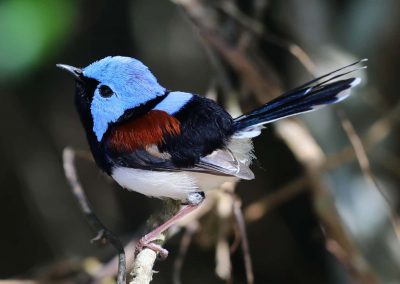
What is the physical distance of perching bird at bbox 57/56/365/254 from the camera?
7.30ft

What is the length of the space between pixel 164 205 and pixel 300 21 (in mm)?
1591

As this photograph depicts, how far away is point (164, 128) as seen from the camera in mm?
2234

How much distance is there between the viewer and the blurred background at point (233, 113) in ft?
9.79

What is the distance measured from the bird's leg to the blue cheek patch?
29cm

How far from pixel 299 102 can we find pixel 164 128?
454mm

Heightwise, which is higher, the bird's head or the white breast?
the bird's head

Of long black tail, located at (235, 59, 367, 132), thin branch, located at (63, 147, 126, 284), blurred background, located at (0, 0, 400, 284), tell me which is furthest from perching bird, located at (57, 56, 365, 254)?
blurred background, located at (0, 0, 400, 284)

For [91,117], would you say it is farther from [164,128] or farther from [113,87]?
[164,128]

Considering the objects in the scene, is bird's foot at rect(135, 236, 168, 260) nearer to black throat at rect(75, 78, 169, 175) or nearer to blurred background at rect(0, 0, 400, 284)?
black throat at rect(75, 78, 169, 175)

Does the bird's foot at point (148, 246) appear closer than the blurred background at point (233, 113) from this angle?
Yes

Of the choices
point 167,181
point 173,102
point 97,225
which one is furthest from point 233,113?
point 97,225

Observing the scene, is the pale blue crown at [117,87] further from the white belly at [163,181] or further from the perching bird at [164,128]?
the white belly at [163,181]

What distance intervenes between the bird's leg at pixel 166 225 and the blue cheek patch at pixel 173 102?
0.29 m

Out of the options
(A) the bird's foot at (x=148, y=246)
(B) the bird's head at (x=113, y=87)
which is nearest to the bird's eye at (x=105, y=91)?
(B) the bird's head at (x=113, y=87)
